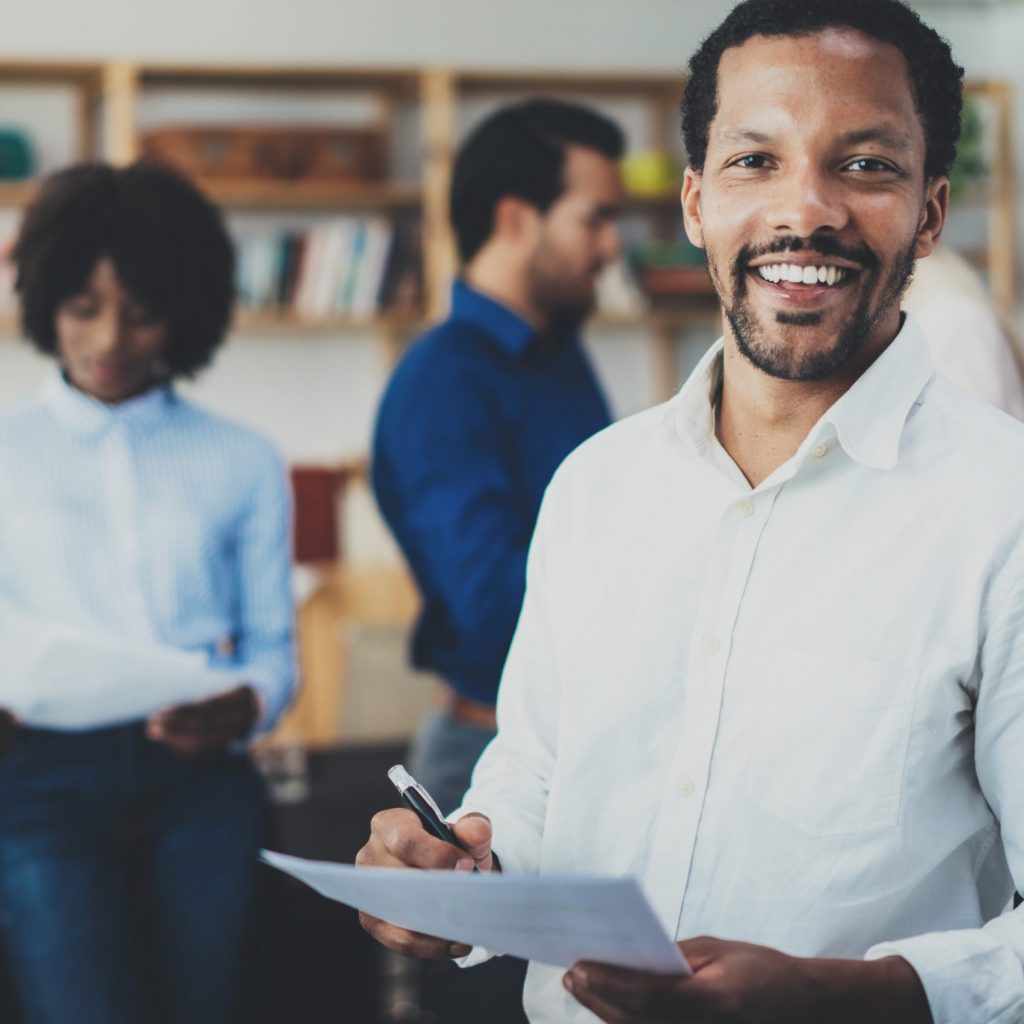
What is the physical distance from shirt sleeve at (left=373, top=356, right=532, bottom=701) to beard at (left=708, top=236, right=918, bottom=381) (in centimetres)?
83

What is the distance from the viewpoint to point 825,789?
1.07 m

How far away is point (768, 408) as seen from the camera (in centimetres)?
118

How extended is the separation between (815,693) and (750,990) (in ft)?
0.81

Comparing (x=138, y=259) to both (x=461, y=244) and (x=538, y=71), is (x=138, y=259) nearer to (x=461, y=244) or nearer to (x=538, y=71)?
(x=461, y=244)

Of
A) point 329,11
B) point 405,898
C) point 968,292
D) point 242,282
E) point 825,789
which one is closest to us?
point 405,898

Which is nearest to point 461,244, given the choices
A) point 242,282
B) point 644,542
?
point 644,542

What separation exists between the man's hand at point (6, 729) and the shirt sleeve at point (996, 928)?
113cm

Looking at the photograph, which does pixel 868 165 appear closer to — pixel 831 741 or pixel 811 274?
pixel 811 274

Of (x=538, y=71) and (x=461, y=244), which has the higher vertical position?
(x=538, y=71)

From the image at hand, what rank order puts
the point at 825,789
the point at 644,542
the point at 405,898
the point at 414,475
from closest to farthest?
1. the point at 405,898
2. the point at 825,789
3. the point at 644,542
4. the point at 414,475

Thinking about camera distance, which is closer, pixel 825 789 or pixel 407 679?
pixel 825 789

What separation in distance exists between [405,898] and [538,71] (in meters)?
4.63

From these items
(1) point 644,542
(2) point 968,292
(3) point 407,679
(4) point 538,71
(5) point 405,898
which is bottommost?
(3) point 407,679

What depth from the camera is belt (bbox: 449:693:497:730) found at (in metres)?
2.07
